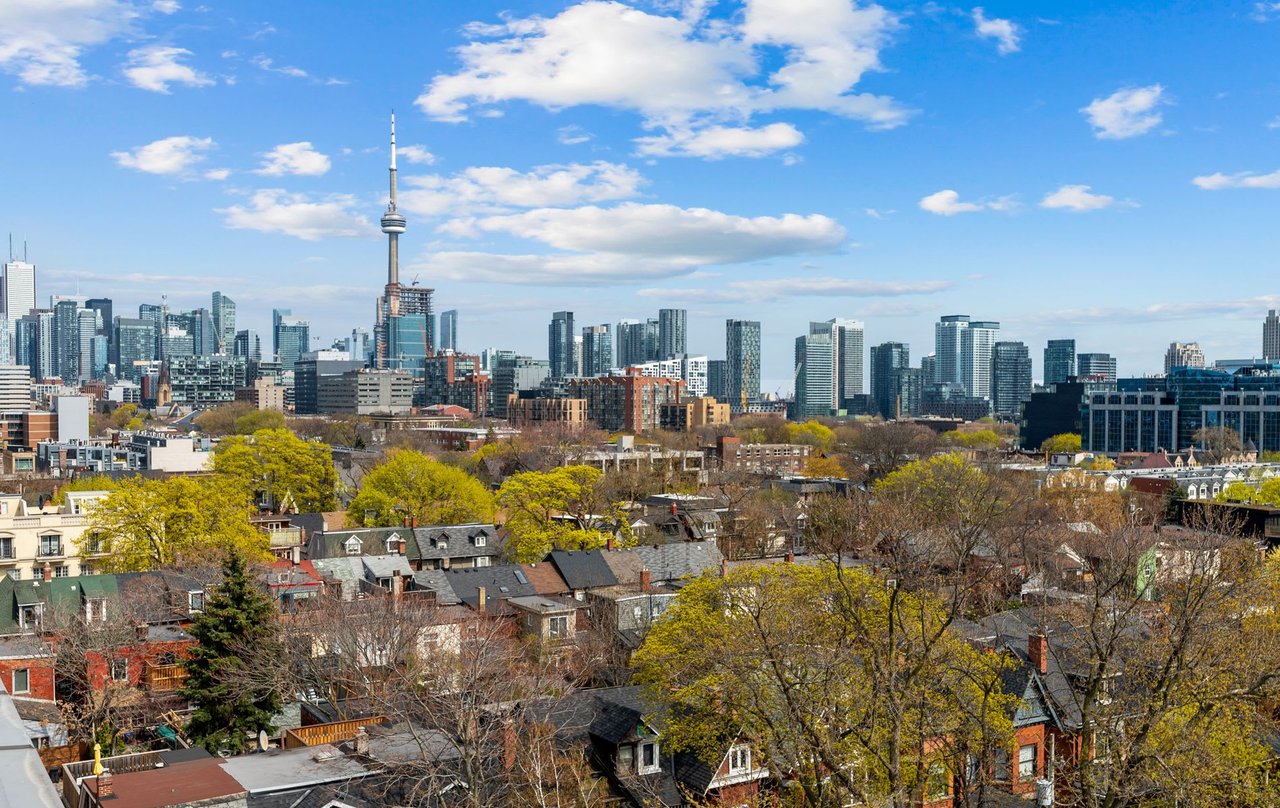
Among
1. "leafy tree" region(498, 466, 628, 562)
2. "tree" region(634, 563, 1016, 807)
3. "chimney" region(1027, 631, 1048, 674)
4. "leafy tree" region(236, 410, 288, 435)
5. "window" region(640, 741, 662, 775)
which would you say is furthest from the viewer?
"leafy tree" region(236, 410, 288, 435)

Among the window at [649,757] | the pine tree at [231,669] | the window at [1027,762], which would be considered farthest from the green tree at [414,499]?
the window at [1027,762]

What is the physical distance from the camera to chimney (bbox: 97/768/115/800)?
1901cm

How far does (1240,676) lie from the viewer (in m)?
23.4

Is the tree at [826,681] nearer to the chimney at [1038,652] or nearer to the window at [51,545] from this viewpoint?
the chimney at [1038,652]

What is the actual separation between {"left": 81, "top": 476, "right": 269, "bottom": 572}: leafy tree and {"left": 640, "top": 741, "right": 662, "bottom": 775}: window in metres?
30.7

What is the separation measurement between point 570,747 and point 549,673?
1014 cm

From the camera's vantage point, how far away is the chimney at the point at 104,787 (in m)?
19.0

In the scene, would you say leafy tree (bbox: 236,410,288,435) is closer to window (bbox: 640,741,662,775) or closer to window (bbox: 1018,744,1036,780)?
window (bbox: 640,741,662,775)

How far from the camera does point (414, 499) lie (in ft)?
241

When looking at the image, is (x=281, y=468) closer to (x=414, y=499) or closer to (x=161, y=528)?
(x=414, y=499)

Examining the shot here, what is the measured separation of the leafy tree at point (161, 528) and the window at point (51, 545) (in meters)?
1.49

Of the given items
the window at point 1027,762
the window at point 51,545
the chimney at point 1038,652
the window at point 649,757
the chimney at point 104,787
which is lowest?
the window at point 1027,762

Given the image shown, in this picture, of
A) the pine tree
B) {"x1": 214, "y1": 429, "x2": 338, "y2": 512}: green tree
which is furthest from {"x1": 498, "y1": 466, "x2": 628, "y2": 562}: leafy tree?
the pine tree

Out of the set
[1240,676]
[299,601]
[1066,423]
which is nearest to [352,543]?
[299,601]
